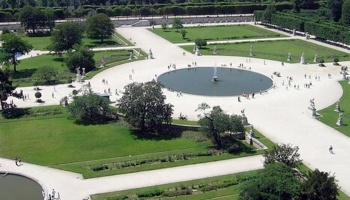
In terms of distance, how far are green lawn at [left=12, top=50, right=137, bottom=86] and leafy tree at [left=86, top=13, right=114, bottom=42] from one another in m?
9.19

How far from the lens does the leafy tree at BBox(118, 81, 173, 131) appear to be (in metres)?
47.7

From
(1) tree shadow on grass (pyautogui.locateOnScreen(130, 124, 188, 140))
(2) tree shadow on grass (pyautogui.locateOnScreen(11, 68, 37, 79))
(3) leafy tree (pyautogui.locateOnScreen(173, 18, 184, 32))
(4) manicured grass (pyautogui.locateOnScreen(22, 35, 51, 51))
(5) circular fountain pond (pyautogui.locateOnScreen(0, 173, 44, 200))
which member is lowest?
(5) circular fountain pond (pyautogui.locateOnScreen(0, 173, 44, 200))

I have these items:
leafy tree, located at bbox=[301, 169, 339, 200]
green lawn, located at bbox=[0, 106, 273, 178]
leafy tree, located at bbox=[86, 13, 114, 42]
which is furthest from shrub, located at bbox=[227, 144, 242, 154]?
leafy tree, located at bbox=[86, 13, 114, 42]

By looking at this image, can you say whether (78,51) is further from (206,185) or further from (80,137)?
(206,185)

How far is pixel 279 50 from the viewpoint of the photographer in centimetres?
8625

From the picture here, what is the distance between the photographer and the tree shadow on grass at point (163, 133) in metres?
47.6

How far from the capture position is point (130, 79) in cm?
6775

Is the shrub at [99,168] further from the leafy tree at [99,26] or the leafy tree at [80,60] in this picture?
Result: the leafy tree at [99,26]

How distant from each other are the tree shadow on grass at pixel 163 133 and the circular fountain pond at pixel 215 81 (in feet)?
42.0

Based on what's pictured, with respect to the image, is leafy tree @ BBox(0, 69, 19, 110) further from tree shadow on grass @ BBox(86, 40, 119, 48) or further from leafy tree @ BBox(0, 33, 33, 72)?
tree shadow on grass @ BBox(86, 40, 119, 48)

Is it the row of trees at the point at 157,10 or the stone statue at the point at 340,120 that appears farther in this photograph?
the row of trees at the point at 157,10

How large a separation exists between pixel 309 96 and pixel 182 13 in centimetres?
6777

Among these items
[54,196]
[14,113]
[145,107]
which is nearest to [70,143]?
[145,107]

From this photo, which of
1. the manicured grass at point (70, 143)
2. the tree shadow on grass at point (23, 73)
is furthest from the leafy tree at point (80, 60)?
the manicured grass at point (70, 143)
